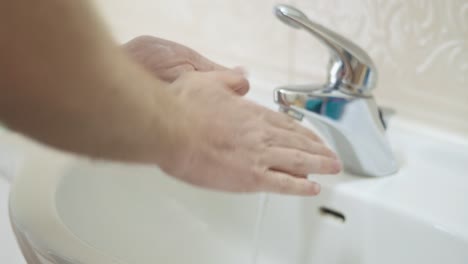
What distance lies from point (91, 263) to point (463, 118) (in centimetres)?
34

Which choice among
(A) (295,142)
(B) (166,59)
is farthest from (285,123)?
(B) (166,59)

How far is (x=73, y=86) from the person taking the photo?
28cm

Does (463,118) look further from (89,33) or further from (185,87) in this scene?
(89,33)

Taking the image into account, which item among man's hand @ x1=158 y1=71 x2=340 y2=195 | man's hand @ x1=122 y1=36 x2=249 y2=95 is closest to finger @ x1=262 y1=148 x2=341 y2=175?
man's hand @ x1=158 y1=71 x2=340 y2=195

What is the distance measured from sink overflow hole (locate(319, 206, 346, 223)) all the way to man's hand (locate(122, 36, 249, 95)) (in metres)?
0.15

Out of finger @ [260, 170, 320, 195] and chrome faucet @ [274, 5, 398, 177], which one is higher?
chrome faucet @ [274, 5, 398, 177]

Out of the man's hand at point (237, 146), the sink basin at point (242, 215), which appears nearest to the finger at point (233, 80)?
the man's hand at point (237, 146)

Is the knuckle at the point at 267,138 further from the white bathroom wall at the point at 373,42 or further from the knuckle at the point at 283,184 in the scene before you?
the white bathroom wall at the point at 373,42

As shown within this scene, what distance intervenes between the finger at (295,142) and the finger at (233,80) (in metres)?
0.05

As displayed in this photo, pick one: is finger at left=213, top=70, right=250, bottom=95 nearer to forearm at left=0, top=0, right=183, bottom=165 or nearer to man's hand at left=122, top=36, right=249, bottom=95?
man's hand at left=122, top=36, right=249, bottom=95

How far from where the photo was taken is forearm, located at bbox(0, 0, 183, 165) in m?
0.26

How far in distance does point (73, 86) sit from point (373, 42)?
0.34m

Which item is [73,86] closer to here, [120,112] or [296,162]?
[120,112]

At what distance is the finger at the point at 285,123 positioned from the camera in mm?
439
